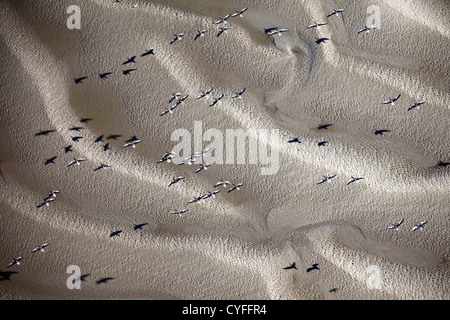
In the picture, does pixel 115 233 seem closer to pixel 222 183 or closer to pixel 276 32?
pixel 222 183

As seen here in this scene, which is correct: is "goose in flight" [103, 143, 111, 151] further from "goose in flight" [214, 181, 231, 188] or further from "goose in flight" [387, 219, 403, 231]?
"goose in flight" [387, 219, 403, 231]

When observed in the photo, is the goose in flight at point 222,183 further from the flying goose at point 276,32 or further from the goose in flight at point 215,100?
the flying goose at point 276,32

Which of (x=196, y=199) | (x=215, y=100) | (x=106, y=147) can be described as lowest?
(x=196, y=199)

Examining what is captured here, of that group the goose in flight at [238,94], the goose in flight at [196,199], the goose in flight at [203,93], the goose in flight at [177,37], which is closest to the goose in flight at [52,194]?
the goose in flight at [196,199]

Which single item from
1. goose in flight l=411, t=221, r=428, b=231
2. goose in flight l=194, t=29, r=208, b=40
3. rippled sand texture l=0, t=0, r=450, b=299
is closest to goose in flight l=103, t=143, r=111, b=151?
rippled sand texture l=0, t=0, r=450, b=299

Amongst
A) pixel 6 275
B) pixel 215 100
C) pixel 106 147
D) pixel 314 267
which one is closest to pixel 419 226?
pixel 314 267
